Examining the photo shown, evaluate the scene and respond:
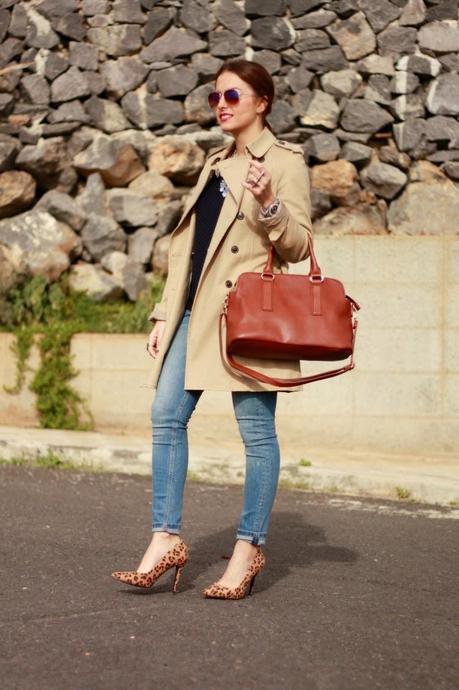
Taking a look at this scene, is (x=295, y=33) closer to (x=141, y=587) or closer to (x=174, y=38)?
(x=174, y=38)

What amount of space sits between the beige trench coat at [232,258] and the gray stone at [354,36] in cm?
744

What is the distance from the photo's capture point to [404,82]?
12.2 metres

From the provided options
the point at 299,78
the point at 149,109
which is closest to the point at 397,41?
the point at 299,78

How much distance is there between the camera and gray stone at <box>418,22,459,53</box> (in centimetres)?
1219

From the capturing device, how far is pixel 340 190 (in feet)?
39.7

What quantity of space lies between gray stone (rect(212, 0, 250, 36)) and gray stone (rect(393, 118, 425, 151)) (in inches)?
66.2

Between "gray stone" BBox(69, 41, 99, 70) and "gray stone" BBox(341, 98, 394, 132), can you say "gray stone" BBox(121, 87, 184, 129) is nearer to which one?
"gray stone" BBox(69, 41, 99, 70)

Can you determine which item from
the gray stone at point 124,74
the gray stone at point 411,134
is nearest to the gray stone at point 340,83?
the gray stone at point 411,134

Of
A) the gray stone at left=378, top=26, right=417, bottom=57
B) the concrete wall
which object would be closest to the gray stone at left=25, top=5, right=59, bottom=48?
the gray stone at left=378, top=26, right=417, bottom=57

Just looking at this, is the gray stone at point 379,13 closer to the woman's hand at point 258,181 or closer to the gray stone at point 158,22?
the gray stone at point 158,22

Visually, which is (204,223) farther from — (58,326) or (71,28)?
(71,28)

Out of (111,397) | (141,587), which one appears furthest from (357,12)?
(141,587)

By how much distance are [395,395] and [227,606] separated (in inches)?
217

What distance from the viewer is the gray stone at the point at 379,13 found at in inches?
481
